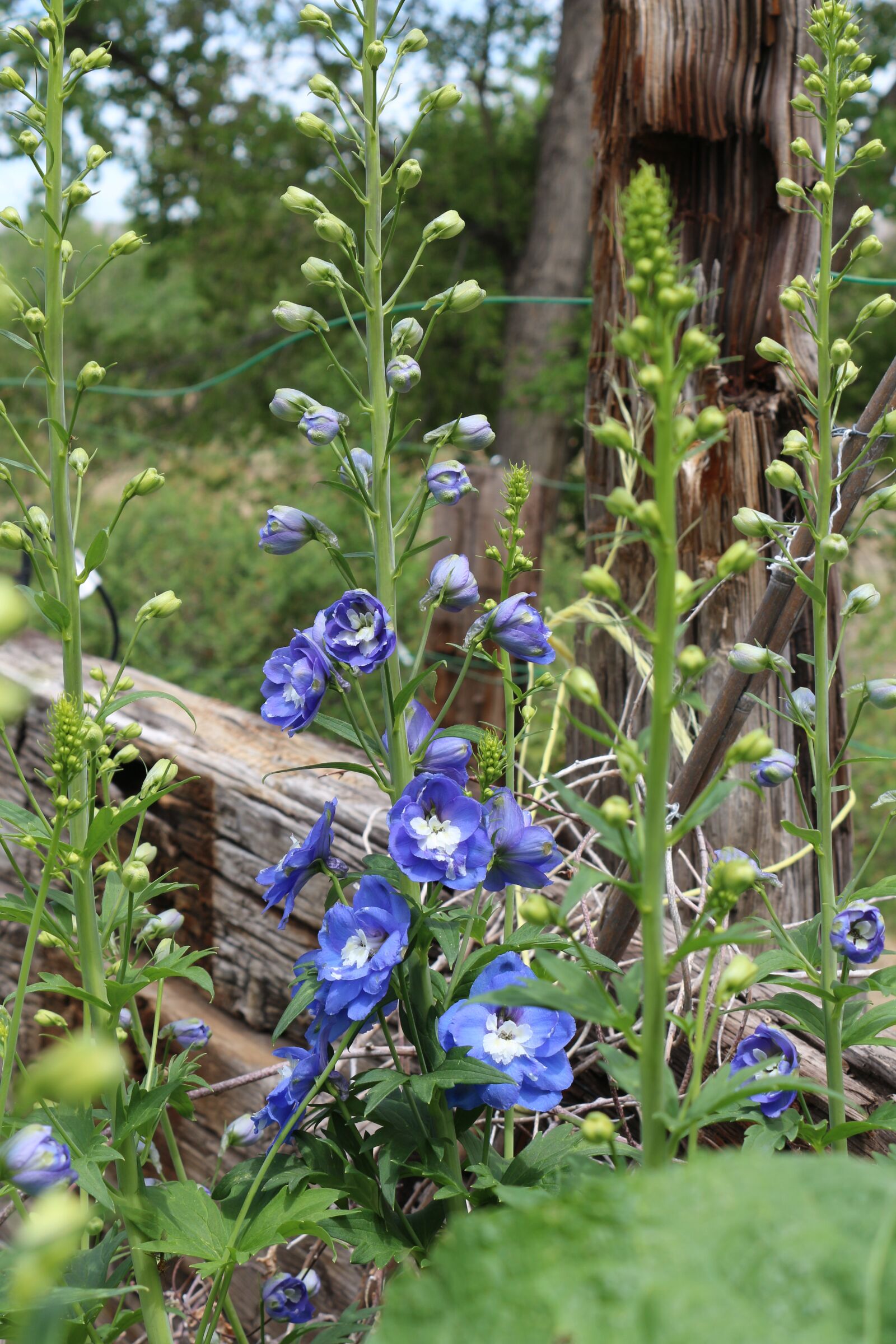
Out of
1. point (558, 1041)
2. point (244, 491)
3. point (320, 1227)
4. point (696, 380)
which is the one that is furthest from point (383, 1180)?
point (244, 491)

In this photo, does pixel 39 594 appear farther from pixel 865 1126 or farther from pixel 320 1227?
→ pixel 865 1126

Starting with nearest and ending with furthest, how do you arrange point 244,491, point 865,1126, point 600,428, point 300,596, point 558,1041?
point 600,428, point 865,1126, point 558,1041, point 300,596, point 244,491

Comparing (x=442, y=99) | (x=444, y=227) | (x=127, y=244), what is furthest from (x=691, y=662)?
(x=127, y=244)

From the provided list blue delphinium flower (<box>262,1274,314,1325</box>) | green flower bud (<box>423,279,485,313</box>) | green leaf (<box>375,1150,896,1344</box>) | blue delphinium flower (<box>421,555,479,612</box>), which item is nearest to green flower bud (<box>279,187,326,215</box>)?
green flower bud (<box>423,279,485,313</box>)

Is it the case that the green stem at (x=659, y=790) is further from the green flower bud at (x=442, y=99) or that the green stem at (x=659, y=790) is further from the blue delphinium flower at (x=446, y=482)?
the green flower bud at (x=442, y=99)

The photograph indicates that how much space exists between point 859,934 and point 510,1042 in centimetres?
41

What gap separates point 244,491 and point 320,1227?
740cm

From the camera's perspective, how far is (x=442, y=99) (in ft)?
3.94

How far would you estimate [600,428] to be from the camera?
689mm

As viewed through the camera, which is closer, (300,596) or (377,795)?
(377,795)

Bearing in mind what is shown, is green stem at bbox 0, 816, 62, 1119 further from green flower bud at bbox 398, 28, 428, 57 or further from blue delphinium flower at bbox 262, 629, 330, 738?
green flower bud at bbox 398, 28, 428, 57

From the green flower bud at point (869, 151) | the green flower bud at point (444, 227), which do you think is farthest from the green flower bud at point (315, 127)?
the green flower bud at point (869, 151)

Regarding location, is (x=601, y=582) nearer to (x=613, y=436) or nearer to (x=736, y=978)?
(x=613, y=436)

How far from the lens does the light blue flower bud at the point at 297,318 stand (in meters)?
1.16
